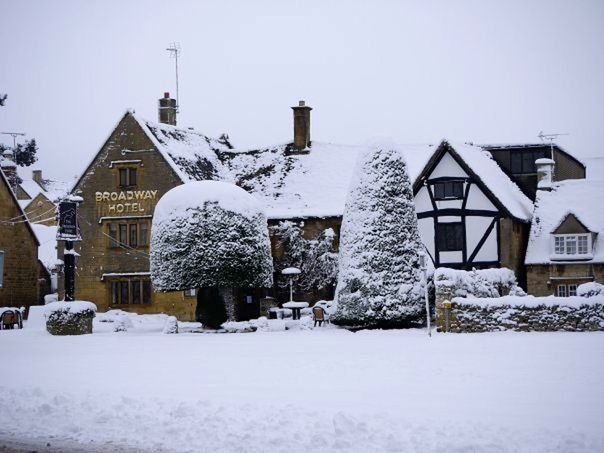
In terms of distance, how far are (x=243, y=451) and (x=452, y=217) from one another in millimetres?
27409

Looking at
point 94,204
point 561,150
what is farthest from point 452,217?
point 94,204

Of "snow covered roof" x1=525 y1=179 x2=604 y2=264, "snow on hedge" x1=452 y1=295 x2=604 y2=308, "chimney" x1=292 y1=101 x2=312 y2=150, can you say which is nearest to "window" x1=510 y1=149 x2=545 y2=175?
"snow covered roof" x1=525 y1=179 x2=604 y2=264

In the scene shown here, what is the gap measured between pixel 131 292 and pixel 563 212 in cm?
2019

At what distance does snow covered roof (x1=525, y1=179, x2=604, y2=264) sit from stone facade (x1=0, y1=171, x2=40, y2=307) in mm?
23659

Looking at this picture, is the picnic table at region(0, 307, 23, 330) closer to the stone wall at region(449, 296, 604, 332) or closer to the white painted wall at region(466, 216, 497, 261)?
the stone wall at region(449, 296, 604, 332)

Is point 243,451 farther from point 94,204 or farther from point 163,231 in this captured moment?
point 94,204

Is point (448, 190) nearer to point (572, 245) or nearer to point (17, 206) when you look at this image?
point (572, 245)

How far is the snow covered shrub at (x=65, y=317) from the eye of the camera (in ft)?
89.6

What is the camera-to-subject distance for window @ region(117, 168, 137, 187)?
39250 millimetres

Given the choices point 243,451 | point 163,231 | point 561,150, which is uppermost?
point 561,150

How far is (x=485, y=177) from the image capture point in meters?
35.6

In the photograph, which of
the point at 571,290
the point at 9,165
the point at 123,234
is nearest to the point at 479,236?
the point at 571,290

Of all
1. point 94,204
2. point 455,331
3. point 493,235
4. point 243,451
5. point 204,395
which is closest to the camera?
point 243,451

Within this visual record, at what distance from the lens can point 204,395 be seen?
13.3 meters
